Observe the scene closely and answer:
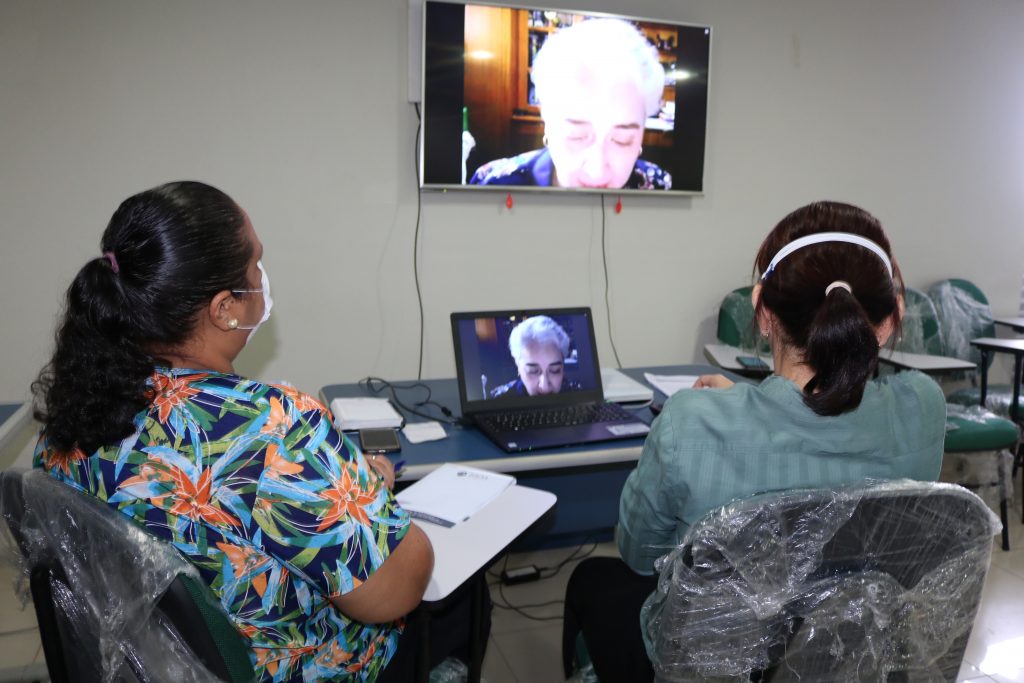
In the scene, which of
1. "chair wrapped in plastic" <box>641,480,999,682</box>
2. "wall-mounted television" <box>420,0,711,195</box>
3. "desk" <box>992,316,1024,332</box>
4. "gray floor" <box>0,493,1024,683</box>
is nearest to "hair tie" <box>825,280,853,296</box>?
"chair wrapped in plastic" <box>641,480,999,682</box>

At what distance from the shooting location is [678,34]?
3332 mm

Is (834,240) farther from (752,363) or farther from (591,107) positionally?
(591,107)

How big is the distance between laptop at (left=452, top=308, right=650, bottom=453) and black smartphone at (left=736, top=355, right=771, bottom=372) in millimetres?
1112

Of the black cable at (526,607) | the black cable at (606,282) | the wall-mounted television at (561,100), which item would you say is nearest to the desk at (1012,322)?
the wall-mounted television at (561,100)

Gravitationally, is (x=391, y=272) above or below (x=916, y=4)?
below

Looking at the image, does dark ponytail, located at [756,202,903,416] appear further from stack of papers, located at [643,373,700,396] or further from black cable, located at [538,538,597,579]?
black cable, located at [538,538,597,579]

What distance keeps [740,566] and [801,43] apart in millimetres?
3381

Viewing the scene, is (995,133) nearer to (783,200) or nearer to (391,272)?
(783,200)

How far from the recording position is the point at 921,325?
12.3 ft

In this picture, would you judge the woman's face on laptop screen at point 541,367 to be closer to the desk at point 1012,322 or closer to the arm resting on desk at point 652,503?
the arm resting on desk at point 652,503

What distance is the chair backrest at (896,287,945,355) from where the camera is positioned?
3.69 m

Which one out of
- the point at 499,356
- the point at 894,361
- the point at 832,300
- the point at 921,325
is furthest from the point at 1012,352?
the point at 832,300

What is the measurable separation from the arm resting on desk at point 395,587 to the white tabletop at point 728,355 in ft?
7.04

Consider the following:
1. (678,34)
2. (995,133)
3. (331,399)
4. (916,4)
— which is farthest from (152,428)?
(995,133)
